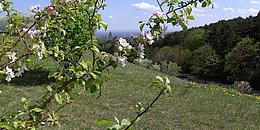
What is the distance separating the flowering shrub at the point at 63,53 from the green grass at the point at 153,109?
490 centimetres

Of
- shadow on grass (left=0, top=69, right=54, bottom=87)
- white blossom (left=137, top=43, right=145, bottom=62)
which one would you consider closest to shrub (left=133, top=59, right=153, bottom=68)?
white blossom (left=137, top=43, right=145, bottom=62)

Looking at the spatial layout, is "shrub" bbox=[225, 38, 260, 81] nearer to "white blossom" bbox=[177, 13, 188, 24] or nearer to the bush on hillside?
the bush on hillside

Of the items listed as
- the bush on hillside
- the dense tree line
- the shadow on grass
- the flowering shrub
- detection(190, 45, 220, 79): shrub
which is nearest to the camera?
the flowering shrub

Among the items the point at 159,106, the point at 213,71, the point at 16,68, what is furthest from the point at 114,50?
the point at 213,71

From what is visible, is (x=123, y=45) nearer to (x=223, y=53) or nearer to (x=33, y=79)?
(x=33, y=79)

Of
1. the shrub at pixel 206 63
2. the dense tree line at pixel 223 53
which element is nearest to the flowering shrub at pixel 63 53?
the dense tree line at pixel 223 53

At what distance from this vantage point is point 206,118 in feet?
31.8

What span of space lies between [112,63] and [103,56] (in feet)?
0.17

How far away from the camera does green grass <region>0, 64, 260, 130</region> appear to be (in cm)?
827

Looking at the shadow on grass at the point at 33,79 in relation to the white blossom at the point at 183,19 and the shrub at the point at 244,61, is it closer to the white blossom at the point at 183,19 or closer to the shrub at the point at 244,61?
the white blossom at the point at 183,19

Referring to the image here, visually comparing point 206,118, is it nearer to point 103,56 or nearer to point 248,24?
point 103,56

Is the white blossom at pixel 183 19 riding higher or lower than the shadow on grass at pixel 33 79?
higher

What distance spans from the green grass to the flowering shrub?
490 centimetres

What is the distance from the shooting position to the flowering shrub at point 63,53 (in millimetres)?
1920
